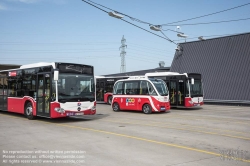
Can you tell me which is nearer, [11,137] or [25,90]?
[11,137]

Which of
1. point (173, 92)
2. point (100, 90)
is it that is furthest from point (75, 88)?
point (100, 90)

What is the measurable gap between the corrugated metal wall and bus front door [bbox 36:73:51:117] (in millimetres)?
21495

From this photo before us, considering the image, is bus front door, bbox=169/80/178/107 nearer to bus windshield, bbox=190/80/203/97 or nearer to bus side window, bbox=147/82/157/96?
bus windshield, bbox=190/80/203/97

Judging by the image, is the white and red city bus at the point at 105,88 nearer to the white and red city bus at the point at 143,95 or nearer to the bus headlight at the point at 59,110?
the white and red city bus at the point at 143,95

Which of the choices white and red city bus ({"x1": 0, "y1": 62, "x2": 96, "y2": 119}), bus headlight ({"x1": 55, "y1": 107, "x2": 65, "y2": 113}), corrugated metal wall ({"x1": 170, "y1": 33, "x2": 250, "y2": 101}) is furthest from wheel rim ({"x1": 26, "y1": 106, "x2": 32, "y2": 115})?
corrugated metal wall ({"x1": 170, "y1": 33, "x2": 250, "y2": 101})

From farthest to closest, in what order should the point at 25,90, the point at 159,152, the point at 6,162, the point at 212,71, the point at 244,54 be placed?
the point at 212,71 < the point at 244,54 < the point at 25,90 < the point at 159,152 < the point at 6,162

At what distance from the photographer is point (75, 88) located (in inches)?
524

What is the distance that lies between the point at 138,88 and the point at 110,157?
1228 centimetres

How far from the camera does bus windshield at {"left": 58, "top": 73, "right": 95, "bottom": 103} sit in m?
12.9

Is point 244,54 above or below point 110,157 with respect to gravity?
above

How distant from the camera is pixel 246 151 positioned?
7469 mm

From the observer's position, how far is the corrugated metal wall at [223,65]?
28.3 meters

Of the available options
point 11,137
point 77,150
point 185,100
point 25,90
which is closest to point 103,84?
point 185,100

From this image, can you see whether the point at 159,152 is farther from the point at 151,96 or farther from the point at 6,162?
the point at 151,96
